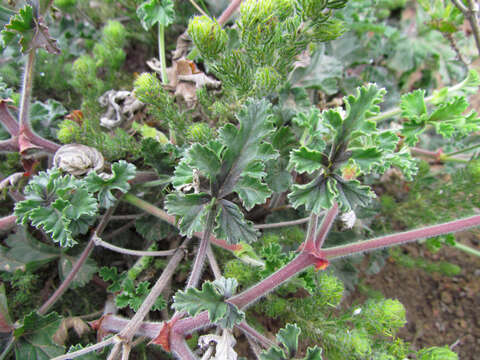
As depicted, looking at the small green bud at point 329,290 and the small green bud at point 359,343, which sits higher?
the small green bud at point 329,290

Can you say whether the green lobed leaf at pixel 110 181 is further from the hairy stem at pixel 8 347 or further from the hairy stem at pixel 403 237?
the hairy stem at pixel 403 237

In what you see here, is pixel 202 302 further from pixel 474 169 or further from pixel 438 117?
pixel 474 169

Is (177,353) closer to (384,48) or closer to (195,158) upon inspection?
(195,158)

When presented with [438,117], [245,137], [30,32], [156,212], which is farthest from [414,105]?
[30,32]

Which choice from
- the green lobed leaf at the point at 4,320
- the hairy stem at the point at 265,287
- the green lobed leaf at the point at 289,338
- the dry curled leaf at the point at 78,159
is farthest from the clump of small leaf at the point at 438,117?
the green lobed leaf at the point at 4,320

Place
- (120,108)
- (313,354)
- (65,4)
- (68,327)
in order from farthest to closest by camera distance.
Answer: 1. (65,4)
2. (120,108)
3. (68,327)
4. (313,354)

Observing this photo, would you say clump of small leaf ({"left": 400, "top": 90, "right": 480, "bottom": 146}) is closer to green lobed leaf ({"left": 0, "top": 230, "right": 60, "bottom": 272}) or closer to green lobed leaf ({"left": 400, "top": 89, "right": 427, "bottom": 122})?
green lobed leaf ({"left": 400, "top": 89, "right": 427, "bottom": 122})
